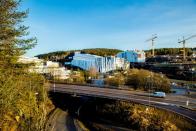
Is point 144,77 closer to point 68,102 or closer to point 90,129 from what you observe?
point 68,102

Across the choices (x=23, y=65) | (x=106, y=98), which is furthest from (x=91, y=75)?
(x=23, y=65)

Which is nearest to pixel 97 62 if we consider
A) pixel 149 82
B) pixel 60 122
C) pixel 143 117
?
pixel 149 82

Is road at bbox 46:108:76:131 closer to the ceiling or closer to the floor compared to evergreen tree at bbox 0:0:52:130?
closer to the floor

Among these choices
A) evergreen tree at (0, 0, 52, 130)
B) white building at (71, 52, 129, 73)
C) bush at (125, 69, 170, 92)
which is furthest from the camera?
white building at (71, 52, 129, 73)

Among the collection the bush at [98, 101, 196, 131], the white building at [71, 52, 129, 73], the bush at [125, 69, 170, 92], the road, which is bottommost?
the road

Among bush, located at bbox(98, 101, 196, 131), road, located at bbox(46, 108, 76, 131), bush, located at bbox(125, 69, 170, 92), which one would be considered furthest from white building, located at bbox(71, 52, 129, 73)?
bush, located at bbox(98, 101, 196, 131)

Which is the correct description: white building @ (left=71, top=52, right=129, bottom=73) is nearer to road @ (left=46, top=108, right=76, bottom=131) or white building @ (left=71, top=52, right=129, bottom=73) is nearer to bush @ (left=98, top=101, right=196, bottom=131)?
road @ (left=46, top=108, right=76, bottom=131)

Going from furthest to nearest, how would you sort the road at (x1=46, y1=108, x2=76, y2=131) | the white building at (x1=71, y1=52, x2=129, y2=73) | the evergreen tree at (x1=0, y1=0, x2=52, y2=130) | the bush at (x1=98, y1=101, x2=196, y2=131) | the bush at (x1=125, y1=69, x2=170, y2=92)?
the white building at (x1=71, y1=52, x2=129, y2=73) → the bush at (x1=125, y1=69, x2=170, y2=92) → the road at (x1=46, y1=108, x2=76, y2=131) → the bush at (x1=98, y1=101, x2=196, y2=131) → the evergreen tree at (x1=0, y1=0, x2=52, y2=130)

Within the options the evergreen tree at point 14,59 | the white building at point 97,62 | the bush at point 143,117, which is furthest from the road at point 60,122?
the white building at point 97,62

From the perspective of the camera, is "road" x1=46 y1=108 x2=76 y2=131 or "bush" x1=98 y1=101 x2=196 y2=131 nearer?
"bush" x1=98 y1=101 x2=196 y2=131
